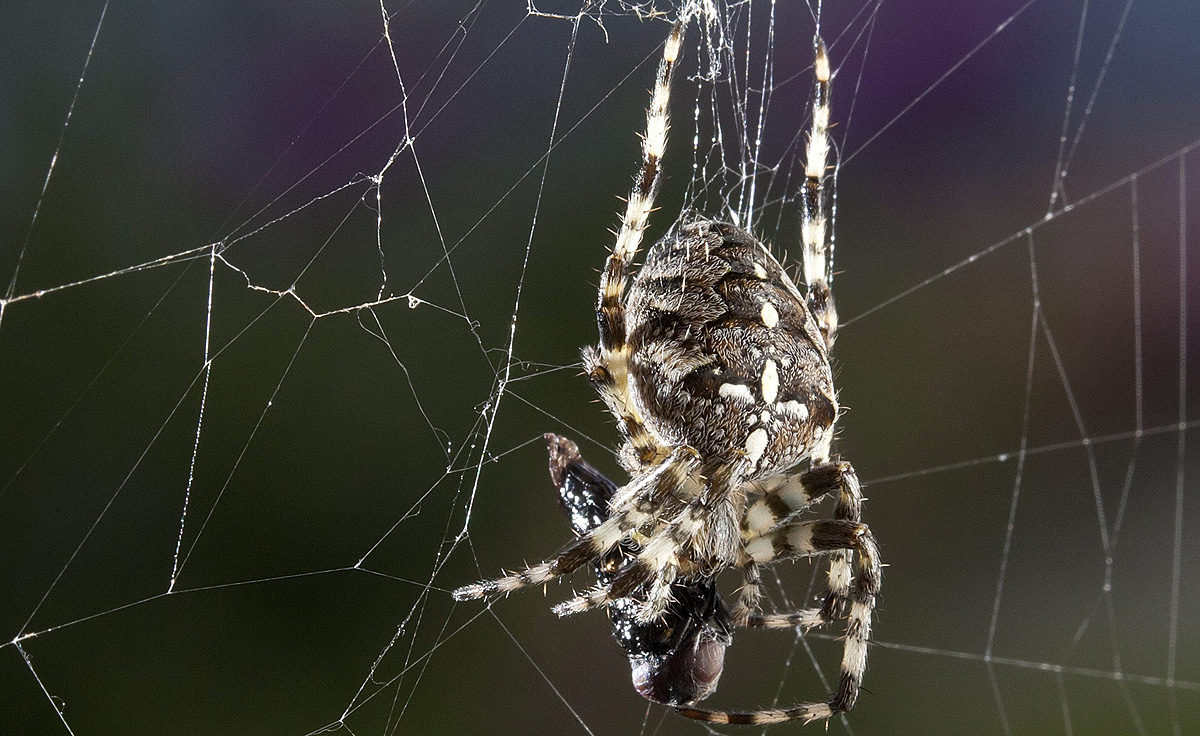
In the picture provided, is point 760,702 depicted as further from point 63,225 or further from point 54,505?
point 63,225

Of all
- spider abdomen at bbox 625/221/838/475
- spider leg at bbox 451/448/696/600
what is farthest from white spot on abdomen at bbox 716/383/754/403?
spider leg at bbox 451/448/696/600

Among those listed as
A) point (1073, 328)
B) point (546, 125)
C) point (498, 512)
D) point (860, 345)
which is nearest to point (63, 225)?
point (546, 125)

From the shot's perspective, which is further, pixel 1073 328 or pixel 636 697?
pixel 1073 328

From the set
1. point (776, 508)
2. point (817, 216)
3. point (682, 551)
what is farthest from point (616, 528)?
point (817, 216)

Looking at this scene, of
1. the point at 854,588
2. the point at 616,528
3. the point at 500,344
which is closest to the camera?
the point at 616,528

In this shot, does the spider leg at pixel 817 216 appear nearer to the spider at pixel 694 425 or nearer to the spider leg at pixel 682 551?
the spider at pixel 694 425

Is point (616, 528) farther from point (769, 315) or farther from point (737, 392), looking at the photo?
point (769, 315)
